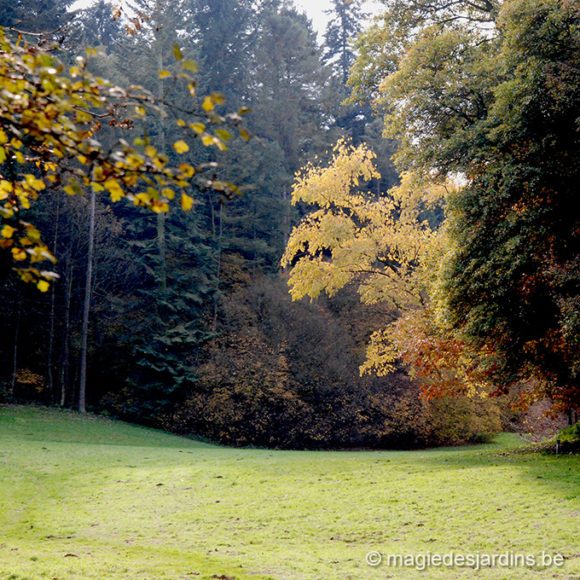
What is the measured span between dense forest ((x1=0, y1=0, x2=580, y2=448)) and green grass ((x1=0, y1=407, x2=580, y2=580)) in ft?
9.09

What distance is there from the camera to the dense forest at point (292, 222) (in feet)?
12.0

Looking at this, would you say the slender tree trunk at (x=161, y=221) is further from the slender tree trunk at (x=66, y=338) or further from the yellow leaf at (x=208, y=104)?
the yellow leaf at (x=208, y=104)

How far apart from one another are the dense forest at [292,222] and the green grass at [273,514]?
2771 millimetres

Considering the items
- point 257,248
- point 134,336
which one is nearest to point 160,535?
point 134,336

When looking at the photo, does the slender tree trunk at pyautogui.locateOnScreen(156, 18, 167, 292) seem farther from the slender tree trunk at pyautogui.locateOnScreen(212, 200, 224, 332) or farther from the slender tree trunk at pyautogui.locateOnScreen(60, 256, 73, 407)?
the slender tree trunk at pyautogui.locateOnScreen(60, 256, 73, 407)

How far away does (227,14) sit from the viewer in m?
42.9

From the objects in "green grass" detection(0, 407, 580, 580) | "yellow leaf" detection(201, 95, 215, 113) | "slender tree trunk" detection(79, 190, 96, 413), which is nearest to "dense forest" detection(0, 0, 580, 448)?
"yellow leaf" detection(201, 95, 215, 113)

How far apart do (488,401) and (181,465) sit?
17075 millimetres

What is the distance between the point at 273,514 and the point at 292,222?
28255mm

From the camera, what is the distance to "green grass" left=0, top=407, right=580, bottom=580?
6828 millimetres

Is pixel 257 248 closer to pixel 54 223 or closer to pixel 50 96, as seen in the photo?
pixel 54 223

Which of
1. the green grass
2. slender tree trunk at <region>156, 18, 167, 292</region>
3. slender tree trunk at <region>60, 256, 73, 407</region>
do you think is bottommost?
the green grass

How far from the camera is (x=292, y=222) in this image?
37250 millimetres

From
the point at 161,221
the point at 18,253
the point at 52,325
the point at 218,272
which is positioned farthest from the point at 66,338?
the point at 18,253
